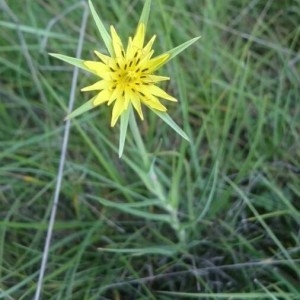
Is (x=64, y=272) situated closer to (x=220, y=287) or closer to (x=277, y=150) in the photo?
(x=220, y=287)

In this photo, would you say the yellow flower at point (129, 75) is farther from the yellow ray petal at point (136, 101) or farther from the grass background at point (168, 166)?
the grass background at point (168, 166)

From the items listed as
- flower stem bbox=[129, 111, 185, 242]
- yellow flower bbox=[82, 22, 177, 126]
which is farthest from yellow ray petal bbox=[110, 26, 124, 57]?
flower stem bbox=[129, 111, 185, 242]

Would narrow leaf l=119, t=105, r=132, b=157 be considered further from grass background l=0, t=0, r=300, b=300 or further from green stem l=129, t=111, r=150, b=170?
grass background l=0, t=0, r=300, b=300

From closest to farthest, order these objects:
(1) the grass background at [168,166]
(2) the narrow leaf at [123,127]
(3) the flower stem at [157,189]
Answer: (2) the narrow leaf at [123,127]
(3) the flower stem at [157,189]
(1) the grass background at [168,166]

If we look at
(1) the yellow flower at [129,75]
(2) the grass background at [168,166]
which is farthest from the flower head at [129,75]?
(2) the grass background at [168,166]

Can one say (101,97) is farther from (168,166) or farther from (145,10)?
(168,166)

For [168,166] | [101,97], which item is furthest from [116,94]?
[168,166]

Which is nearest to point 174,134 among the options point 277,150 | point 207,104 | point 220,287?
point 207,104
